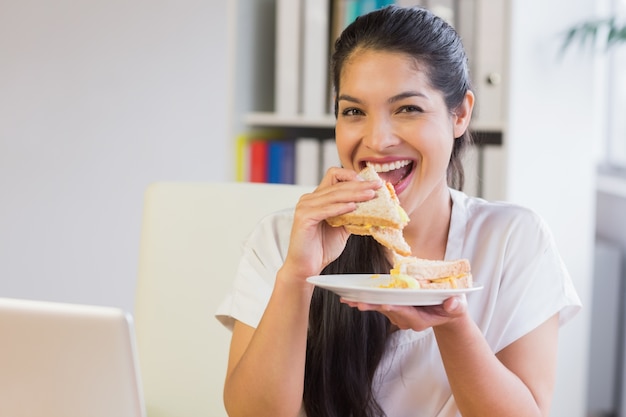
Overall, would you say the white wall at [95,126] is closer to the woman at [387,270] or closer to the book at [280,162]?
the book at [280,162]

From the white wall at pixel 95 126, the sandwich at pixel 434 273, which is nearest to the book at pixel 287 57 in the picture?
the white wall at pixel 95 126

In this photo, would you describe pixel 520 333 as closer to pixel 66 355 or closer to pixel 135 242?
pixel 66 355

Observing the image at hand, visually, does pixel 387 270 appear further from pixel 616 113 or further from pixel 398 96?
pixel 616 113

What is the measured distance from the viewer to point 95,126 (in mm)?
3754

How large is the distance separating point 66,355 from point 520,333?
834 mm

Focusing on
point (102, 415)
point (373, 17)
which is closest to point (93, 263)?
point (373, 17)

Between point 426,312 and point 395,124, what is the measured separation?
36 cm

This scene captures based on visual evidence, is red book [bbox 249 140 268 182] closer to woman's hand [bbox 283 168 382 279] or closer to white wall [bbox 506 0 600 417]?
white wall [bbox 506 0 600 417]

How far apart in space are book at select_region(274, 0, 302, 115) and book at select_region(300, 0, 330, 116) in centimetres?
2

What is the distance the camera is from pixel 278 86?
254cm

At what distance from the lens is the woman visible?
51.8 inches

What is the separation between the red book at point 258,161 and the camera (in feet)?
8.21

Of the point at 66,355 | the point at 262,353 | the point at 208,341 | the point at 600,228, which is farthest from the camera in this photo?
the point at 600,228

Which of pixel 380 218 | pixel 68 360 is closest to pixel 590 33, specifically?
pixel 380 218
